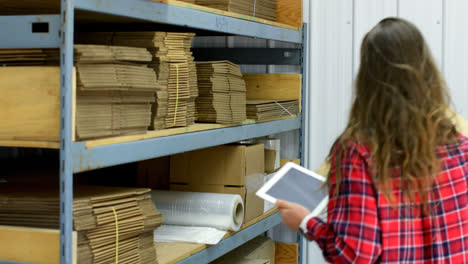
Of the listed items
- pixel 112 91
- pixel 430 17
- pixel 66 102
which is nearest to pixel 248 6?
pixel 430 17

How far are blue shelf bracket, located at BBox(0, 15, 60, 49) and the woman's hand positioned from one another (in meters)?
0.96

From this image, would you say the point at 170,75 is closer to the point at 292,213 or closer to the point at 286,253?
the point at 292,213

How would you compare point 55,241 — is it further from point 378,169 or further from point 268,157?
point 268,157

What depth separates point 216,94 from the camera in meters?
3.37

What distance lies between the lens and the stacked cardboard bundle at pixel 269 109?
3.83 metres

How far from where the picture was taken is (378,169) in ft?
6.44

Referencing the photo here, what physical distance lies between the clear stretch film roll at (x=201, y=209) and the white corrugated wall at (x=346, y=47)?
4.96ft

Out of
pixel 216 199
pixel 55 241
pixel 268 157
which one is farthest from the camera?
pixel 268 157

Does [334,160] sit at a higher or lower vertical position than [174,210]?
higher

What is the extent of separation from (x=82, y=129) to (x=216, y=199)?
1400 millimetres

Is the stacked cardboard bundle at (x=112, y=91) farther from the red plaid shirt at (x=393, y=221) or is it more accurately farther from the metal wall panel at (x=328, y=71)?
the metal wall panel at (x=328, y=71)

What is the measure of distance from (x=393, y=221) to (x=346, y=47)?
9.78 feet

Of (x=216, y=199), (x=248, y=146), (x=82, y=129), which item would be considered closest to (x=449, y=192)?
(x=82, y=129)

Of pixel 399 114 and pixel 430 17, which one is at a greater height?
pixel 430 17
